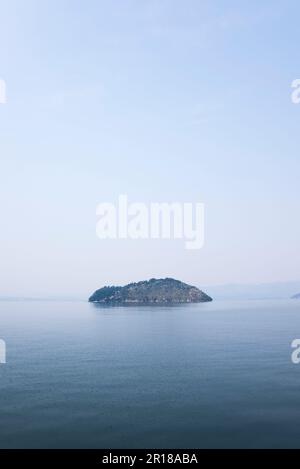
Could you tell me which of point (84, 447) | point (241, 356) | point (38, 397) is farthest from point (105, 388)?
point (241, 356)

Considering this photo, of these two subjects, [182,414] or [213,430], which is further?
[182,414]

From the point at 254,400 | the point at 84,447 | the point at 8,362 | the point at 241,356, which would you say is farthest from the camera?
the point at 241,356

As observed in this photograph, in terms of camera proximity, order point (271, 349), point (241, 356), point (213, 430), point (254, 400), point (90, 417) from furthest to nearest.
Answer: point (271, 349)
point (241, 356)
point (254, 400)
point (90, 417)
point (213, 430)

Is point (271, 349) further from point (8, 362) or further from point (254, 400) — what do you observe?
point (8, 362)

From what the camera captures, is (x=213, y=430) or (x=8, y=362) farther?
(x=8, y=362)

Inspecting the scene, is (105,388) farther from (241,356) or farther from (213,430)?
(241,356)

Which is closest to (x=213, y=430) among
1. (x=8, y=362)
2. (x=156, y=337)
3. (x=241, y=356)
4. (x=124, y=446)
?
(x=124, y=446)

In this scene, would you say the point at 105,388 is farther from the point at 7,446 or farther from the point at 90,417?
the point at 7,446

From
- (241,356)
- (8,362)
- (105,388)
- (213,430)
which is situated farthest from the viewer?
(241,356)

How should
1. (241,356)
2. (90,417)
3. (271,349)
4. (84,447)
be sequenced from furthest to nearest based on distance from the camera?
(271,349), (241,356), (90,417), (84,447)
